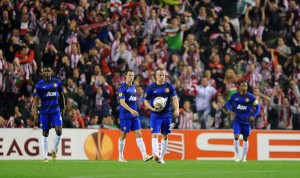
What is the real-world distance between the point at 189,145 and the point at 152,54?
12.9 feet

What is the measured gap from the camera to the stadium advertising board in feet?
81.4

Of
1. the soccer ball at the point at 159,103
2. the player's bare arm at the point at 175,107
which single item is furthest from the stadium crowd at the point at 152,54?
the player's bare arm at the point at 175,107

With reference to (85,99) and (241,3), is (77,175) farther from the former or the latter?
(241,3)

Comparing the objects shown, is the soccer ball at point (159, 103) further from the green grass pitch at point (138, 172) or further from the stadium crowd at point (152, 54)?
the stadium crowd at point (152, 54)

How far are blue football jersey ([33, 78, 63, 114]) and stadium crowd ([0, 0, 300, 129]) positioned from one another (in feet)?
12.9

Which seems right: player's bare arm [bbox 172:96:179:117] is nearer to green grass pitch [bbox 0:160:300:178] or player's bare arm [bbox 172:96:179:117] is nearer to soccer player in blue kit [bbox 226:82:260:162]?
green grass pitch [bbox 0:160:300:178]

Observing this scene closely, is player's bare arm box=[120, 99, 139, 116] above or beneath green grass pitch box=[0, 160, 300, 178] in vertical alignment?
above

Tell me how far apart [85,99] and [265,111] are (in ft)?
18.8

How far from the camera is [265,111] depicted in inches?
1062

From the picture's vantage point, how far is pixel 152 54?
91.9 ft

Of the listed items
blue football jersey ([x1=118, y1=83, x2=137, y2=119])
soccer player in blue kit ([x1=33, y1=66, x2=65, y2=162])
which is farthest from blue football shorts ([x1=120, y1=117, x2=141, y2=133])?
soccer player in blue kit ([x1=33, y1=66, x2=65, y2=162])

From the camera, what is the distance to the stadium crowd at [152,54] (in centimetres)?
2600

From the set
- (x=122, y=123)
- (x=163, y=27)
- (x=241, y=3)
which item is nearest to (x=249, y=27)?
(x=241, y=3)

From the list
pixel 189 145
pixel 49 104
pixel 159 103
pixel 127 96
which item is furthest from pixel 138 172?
pixel 189 145
